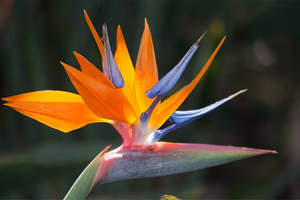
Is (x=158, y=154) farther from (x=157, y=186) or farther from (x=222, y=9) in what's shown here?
(x=157, y=186)

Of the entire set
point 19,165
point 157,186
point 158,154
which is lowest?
point 157,186

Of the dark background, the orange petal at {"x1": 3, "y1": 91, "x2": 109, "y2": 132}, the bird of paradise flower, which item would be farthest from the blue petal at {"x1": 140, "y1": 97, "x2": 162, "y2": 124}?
the dark background

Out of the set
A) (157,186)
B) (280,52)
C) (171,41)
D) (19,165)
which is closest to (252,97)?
(280,52)

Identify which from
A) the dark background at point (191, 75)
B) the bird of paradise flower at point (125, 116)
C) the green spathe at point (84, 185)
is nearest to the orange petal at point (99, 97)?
the bird of paradise flower at point (125, 116)

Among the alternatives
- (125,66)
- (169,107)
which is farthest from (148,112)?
(125,66)

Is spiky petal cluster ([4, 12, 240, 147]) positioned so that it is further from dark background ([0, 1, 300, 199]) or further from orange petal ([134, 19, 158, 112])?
dark background ([0, 1, 300, 199])

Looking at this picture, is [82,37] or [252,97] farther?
[252,97]
